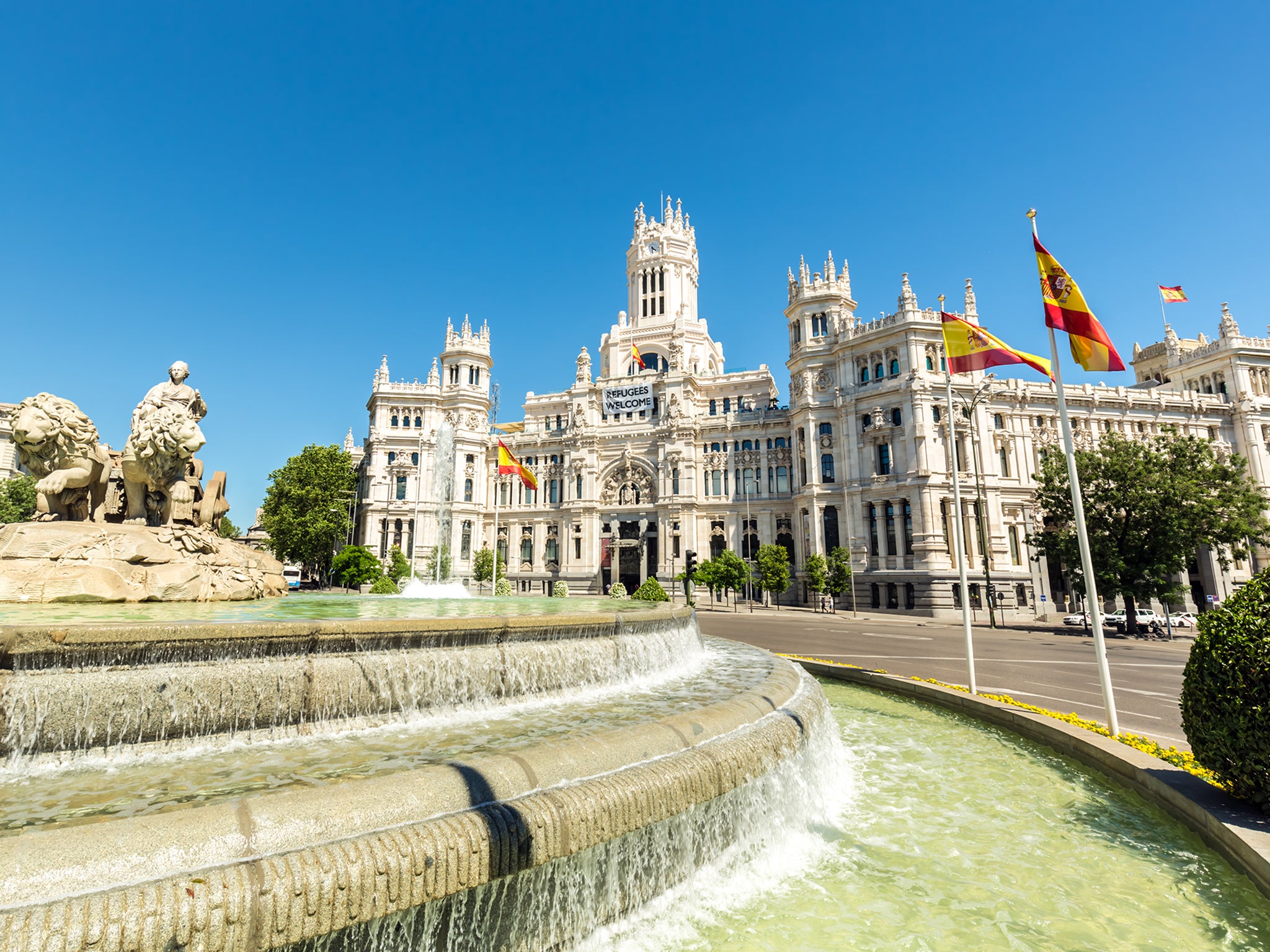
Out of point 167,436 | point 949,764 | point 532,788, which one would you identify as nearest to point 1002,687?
point 949,764

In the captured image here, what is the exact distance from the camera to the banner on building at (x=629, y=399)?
217ft

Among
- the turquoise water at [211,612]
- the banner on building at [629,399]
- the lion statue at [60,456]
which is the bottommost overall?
the turquoise water at [211,612]

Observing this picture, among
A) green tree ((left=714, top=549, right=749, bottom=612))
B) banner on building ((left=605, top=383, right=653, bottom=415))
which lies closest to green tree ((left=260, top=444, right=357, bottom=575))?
banner on building ((left=605, top=383, right=653, bottom=415))

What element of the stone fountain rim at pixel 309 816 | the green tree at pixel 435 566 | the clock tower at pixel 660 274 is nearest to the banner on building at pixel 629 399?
the clock tower at pixel 660 274

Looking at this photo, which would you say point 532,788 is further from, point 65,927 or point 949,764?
point 949,764

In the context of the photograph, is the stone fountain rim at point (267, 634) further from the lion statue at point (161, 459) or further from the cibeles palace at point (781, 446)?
the cibeles palace at point (781, 446)

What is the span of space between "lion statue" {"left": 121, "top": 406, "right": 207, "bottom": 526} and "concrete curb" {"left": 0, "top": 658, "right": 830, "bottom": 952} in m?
9.69

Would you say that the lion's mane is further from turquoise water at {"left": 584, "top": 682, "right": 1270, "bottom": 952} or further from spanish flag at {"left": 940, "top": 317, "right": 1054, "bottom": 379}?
spanish flag at {"left": 940, "top": 317, "right": 1054, "bottom": 379}

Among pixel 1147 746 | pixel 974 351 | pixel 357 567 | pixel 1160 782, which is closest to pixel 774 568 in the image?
pixel 357 567

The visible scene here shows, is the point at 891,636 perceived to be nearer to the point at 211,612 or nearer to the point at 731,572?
the point at 731,572

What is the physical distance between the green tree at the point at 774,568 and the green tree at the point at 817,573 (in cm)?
197

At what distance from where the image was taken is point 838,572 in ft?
153

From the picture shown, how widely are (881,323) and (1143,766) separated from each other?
158 ft

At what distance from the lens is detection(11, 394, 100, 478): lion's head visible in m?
10.0
